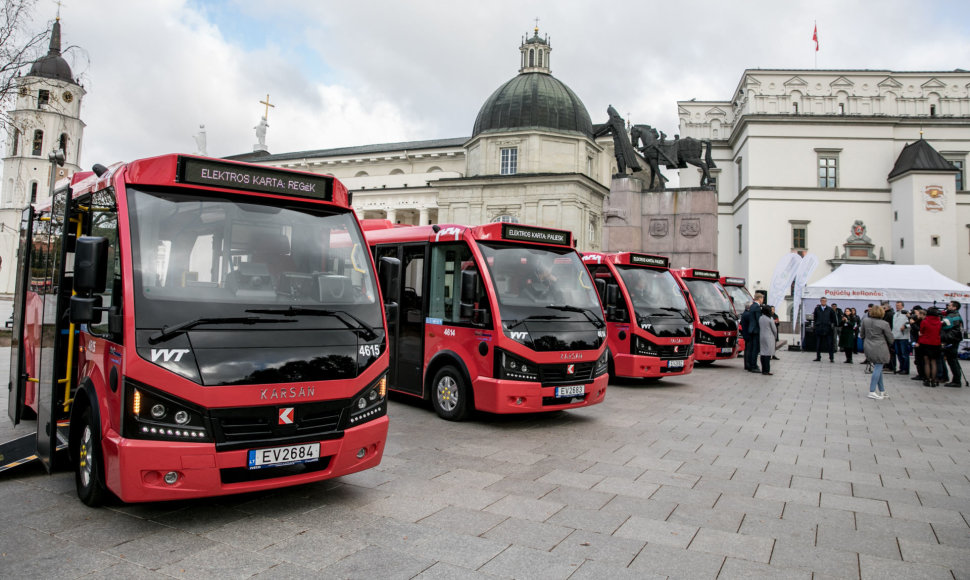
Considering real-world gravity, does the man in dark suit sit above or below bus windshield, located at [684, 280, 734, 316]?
below

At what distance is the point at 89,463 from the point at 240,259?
72.8 inches

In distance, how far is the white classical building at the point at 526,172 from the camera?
178 feet

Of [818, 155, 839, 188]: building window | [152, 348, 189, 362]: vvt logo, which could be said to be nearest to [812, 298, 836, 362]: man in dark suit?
[152, 348, 189, 362]: vvt logo

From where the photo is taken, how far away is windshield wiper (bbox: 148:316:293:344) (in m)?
4.24

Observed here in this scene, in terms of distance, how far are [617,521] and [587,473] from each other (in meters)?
1.36

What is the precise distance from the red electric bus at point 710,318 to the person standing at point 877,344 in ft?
13.7

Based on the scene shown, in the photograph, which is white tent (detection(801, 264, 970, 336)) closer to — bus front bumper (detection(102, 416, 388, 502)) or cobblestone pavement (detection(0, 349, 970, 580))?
cobblestone pavement (detection(0, 349, 970, 580))

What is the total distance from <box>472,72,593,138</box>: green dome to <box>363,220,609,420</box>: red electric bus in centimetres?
4855

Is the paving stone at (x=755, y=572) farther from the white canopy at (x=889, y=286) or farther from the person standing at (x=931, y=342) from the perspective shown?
the white canopy at (x=889, y=286)

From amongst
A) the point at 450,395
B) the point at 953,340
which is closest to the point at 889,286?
the point at 953,340

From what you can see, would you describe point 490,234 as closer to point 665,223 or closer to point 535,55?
point 665,223

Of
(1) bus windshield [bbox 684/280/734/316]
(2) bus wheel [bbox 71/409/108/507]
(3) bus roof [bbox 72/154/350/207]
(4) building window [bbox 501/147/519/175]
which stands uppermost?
(4) building window [bbox 501/147/519/175]

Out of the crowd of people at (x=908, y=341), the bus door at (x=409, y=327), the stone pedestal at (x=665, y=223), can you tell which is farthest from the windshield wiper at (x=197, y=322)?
the stone pedestal at (x=665, y=223)

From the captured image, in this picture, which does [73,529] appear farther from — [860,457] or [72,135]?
[72,135]
